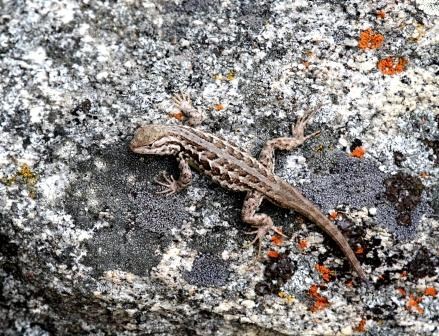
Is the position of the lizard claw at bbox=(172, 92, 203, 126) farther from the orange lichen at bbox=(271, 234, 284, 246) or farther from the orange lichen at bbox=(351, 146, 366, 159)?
the orange lichen at bbox=(351, 146, 366, 159)

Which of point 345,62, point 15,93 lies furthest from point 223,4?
point 15,93

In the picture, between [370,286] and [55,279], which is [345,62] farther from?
[55,279]

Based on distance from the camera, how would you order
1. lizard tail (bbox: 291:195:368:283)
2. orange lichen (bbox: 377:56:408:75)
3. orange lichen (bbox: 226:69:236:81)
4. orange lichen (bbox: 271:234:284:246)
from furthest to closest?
1. orange lichen (bbox: 226:69:236:81)
2. orange lichen (bbox: 377:56:408:75)
3. orange lichen (bbox: 271:234:284:246)
4. lizard tail (bbox: 291:195:368:283)

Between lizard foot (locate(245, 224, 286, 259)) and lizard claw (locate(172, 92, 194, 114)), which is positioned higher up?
lizard claw (locate(172, 92, 194, 114))

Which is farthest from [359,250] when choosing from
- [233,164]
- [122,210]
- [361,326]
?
[122,210]

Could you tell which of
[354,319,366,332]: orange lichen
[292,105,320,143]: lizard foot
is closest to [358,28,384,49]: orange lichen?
[292,105,320,143]: lizard foot

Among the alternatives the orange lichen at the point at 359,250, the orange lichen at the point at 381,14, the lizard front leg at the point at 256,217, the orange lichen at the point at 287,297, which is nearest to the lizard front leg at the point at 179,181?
the lizard front leg at the point at 256,217
